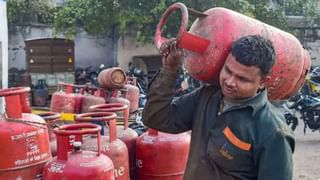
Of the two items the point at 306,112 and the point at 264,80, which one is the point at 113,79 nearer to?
the point at 306,112

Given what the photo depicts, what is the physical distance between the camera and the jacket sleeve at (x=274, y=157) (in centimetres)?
179

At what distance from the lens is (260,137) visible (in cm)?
183

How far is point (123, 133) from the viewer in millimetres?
3412

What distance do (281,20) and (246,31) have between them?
10.4 meters

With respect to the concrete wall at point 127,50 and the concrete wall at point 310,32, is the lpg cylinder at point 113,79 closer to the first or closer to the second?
the concrete wall at point 127,50

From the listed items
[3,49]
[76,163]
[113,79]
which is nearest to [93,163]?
[76,163]

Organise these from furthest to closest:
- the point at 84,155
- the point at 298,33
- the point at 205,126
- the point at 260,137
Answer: the point at 298,33 < the point at 84,155 < the point at 205,126 < the point at 260,137

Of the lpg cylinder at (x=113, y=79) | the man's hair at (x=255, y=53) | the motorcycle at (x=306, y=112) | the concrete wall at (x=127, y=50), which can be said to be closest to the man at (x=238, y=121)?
the man's hair at (x=255, y=53)

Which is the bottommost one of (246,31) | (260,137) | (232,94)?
(260,137)

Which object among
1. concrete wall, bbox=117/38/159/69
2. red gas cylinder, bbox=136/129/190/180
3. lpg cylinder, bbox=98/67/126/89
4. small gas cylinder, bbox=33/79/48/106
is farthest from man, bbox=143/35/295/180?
concrete wall, bbox=117/38/159/69

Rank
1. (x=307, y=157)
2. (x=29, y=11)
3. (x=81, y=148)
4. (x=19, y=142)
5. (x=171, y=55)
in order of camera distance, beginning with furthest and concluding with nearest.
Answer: (x=29, y=11), (x=307, y=157), (x=81, y=148), (x=19, y=142), (x=171, y=55)

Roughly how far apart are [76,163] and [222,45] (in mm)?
1048

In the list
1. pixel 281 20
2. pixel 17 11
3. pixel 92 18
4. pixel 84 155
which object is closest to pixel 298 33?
pixel 281 20

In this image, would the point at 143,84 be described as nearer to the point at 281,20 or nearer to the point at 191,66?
the point at 281,20
